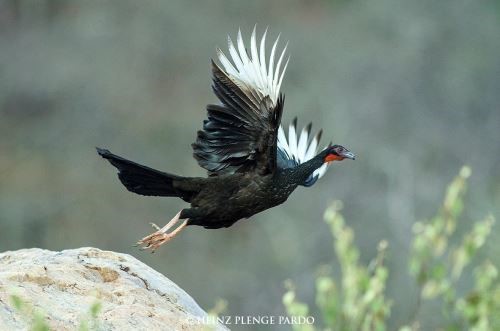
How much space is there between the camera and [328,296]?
5.99 metres

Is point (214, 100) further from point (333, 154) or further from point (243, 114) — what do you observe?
point (243, 114)

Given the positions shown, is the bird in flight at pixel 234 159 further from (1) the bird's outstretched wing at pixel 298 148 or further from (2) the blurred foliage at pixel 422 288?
(2) the blurred foliage at pixel 422 288

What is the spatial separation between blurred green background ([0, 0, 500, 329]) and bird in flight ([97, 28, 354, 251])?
1076 centimetres

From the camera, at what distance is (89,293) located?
675 centimetres

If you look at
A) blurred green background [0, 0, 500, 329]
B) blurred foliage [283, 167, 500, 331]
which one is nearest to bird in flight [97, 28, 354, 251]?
blurred foliage [283, 167, 500, 331]

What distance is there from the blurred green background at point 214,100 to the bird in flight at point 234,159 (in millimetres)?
10761

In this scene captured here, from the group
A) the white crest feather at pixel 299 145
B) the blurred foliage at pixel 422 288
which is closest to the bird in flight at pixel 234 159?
the white crest feather at pixel 299 145

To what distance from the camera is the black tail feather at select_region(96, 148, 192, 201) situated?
8445mm

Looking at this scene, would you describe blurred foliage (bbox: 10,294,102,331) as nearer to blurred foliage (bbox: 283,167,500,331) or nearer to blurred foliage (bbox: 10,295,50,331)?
blurred foliage (bbox: 10,295,50,331)

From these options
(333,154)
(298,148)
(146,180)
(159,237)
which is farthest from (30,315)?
(298,148)

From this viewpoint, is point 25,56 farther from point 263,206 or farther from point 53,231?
point 263,206

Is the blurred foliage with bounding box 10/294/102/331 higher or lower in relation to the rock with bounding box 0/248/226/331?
lower

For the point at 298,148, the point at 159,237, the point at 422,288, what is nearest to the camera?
the point at 422,288

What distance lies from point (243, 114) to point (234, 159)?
343 millimetres
